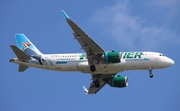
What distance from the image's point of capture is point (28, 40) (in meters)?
79.6

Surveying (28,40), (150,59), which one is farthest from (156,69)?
(28,40)

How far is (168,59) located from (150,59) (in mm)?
3651

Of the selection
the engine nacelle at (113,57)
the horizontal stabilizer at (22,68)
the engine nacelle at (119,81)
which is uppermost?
the engine nacelle at (113,57)

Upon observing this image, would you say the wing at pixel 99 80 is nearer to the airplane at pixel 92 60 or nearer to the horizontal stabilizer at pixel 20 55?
the airplane at pixel 92 60

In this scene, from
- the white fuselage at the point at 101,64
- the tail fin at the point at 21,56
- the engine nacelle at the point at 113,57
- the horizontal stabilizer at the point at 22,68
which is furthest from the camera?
the horizontal stabilizer at the point at 22,68

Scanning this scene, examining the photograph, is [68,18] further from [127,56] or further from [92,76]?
[92,76]

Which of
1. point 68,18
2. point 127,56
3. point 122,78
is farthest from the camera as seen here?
point 122,78

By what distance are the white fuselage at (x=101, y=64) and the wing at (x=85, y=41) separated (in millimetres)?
2109

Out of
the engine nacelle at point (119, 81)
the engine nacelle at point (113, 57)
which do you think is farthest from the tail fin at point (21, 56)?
the engine nacelle at point (119, 81)

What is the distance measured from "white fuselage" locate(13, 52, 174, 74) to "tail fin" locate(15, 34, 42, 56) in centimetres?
345

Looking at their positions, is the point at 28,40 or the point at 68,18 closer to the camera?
the point at 68,18

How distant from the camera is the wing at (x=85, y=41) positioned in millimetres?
63763

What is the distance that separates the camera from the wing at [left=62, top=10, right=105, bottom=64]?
63.8 metres

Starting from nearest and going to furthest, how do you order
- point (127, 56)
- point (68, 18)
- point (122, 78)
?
point (68, 18), point (127, 56), point (122, 78)
